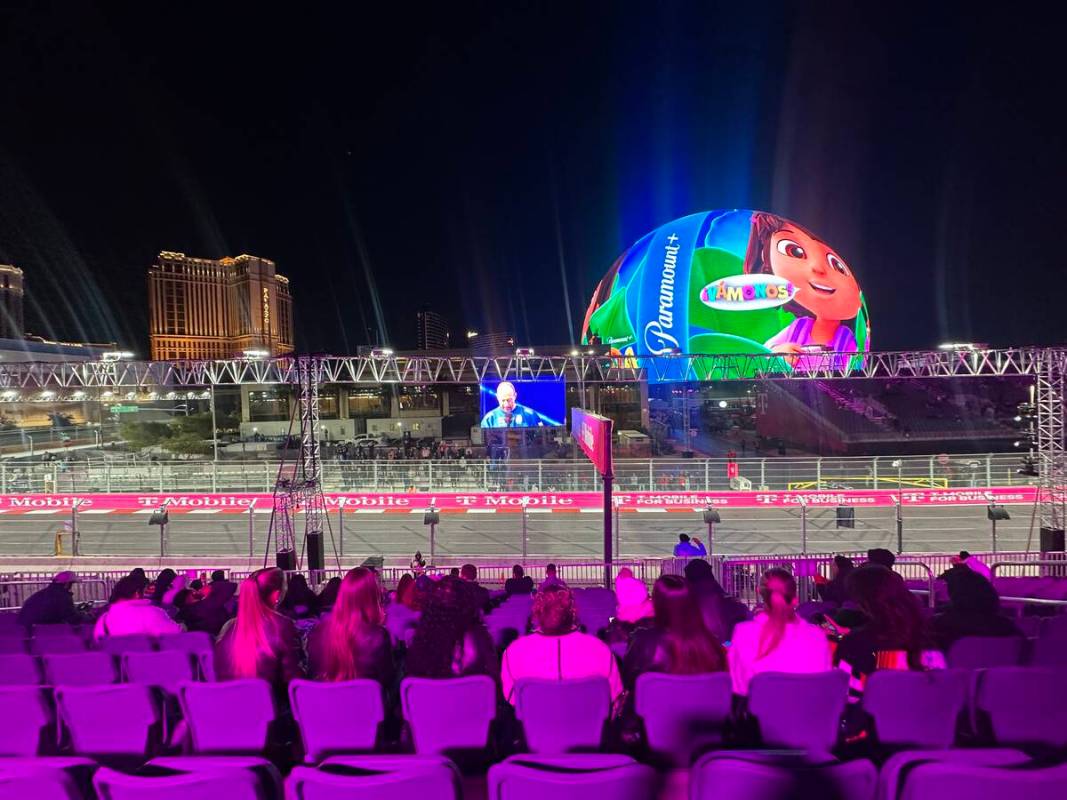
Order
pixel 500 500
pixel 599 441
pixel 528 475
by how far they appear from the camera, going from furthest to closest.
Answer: pixel 528 475 < pixel 500 500 < pixel 599 441

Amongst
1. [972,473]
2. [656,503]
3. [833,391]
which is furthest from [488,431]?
[972,473]

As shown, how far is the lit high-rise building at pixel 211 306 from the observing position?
388ft

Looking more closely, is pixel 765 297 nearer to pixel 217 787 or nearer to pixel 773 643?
pixel 773 643

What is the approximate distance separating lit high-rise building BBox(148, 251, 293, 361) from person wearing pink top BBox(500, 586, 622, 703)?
130 meters

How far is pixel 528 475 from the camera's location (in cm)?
1931

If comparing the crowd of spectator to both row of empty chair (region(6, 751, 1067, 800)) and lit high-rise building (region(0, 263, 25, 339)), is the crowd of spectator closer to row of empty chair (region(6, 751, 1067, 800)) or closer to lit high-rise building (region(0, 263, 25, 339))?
row of empty chair (region(6, 751, 1067, 800))

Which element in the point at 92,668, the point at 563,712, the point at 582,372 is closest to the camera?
the point at 563,712

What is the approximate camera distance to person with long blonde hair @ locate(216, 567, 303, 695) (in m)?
3.40

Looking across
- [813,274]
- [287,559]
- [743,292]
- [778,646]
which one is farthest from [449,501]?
→ [778,646]

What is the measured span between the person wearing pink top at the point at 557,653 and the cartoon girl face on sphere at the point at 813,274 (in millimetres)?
21907

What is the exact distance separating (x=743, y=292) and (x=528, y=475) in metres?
10.9

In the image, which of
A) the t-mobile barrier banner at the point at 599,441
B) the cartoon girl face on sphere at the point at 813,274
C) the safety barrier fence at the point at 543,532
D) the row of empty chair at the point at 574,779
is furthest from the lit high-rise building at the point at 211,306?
the row of empty chair at the point at 574,779

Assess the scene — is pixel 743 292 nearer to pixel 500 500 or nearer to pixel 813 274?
pixel 813 274

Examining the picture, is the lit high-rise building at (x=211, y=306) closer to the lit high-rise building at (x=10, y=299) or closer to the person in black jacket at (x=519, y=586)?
the lit high-rise building at (x=10, y=299)
